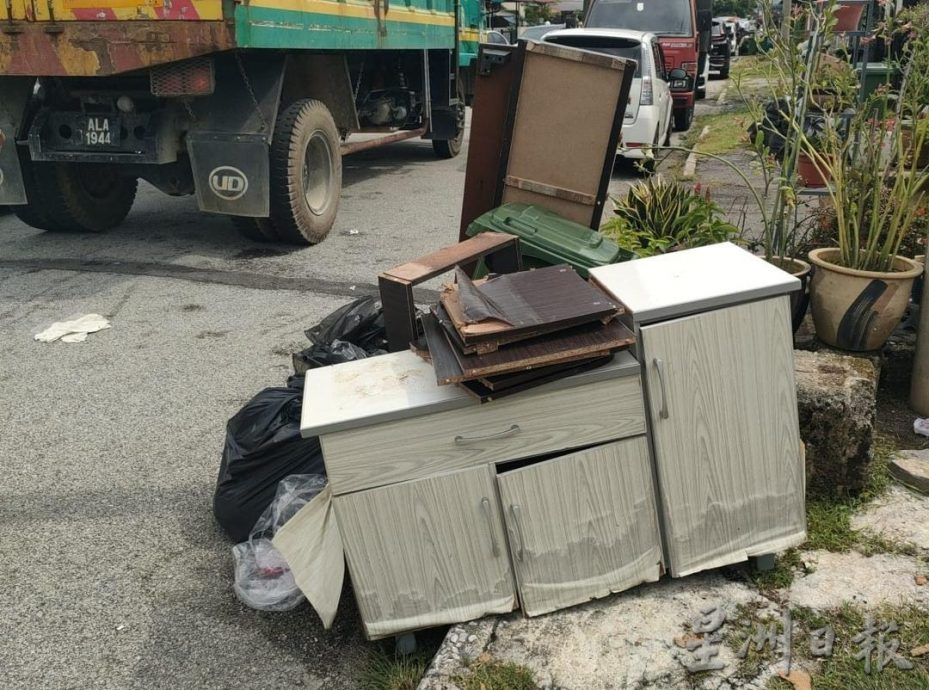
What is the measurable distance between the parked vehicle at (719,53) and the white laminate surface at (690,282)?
72.5 feet

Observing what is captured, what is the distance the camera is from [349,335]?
11.4ft

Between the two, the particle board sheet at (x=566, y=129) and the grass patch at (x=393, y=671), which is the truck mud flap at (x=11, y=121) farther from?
the grass patch at (x=393, y=671)

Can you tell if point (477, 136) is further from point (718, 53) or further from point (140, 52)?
point (718, 53)

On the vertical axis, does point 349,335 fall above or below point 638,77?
below

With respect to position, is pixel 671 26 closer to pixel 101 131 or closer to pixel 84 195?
pixel 84 195

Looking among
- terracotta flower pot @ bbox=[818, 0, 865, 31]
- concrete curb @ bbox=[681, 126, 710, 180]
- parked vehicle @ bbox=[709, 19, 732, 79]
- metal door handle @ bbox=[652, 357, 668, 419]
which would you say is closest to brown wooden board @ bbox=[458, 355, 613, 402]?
metal door handle @ bbox=[652, 357, 668, 419]

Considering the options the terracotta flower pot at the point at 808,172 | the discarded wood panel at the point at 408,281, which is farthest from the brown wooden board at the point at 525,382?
the terracotta flower pot at the point at 808,172

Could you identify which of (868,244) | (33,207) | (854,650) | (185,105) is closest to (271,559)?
(854,650)

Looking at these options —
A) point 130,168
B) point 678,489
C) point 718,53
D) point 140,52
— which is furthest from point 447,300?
point 718,53

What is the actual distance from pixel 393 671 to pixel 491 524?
1.63 feet

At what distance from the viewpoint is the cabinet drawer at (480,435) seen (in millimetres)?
2330

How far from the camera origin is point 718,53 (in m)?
23.7

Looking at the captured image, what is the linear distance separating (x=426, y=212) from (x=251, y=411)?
16.6 ft

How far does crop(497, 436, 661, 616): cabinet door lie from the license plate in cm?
465
